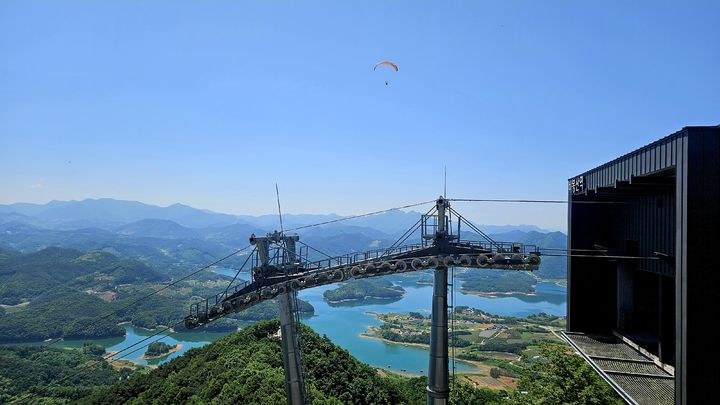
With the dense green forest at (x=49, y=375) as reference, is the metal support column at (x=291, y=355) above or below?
above

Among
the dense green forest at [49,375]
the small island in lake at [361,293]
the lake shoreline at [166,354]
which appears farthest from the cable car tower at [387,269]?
the small island in lake at [361,293]

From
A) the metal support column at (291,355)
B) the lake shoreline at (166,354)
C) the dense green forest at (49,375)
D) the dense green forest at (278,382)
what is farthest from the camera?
the lake shoreline at (166,354)

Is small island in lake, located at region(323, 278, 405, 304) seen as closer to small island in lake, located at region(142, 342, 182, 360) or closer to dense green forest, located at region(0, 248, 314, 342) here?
dense green forest, located at region(0, 248, 314, 342)

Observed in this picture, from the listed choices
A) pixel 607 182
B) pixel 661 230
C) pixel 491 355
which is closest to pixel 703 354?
pixel 661 230

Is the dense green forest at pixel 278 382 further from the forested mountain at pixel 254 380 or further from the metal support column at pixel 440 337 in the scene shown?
the metal support column at pixel 440 337

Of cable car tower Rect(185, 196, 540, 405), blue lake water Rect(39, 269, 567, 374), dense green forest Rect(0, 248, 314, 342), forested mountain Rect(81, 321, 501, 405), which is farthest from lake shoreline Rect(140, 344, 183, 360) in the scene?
cable car tower Rect(185, 196, 540, 405)

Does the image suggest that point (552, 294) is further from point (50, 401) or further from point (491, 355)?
point (50, 401)
